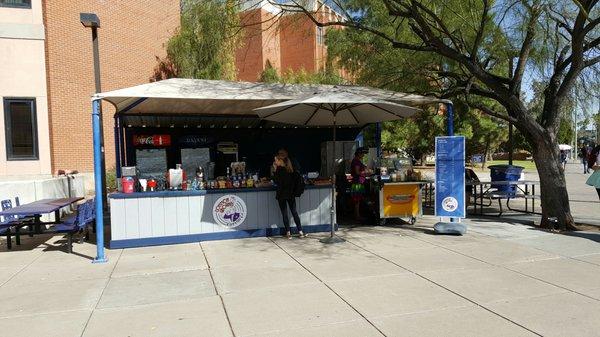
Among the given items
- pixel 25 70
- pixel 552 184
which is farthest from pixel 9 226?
pixel 552 184

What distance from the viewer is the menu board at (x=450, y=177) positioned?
376 inches

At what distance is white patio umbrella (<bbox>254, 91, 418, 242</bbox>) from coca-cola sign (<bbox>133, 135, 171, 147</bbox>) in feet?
9.38

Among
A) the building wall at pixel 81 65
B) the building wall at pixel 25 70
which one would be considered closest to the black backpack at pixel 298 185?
the building wall at pixel 25 70

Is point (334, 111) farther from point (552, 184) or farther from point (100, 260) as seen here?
point (100, 260)

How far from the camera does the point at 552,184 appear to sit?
9.69 metres

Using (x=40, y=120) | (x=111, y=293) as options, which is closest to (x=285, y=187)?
(x=111, y=293)

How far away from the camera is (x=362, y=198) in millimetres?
10883

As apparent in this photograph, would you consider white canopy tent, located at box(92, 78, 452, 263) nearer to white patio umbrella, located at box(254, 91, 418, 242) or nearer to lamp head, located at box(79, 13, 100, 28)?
white patio umbrella, located at box(254, 91, 418, 242)

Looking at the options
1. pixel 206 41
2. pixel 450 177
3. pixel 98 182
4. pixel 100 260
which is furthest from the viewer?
pixel 206 41

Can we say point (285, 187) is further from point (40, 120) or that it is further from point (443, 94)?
point (40, 120)

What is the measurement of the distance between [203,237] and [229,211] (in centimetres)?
70

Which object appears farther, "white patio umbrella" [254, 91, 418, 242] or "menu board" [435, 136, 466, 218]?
"menu board" [435, 136, 466, 218]

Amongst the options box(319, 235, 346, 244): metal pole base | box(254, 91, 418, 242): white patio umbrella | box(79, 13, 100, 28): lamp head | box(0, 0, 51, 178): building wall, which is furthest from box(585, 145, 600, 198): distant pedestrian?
box(0, 0, 51, 178): building wall

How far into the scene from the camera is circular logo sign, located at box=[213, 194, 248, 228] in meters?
9.05
